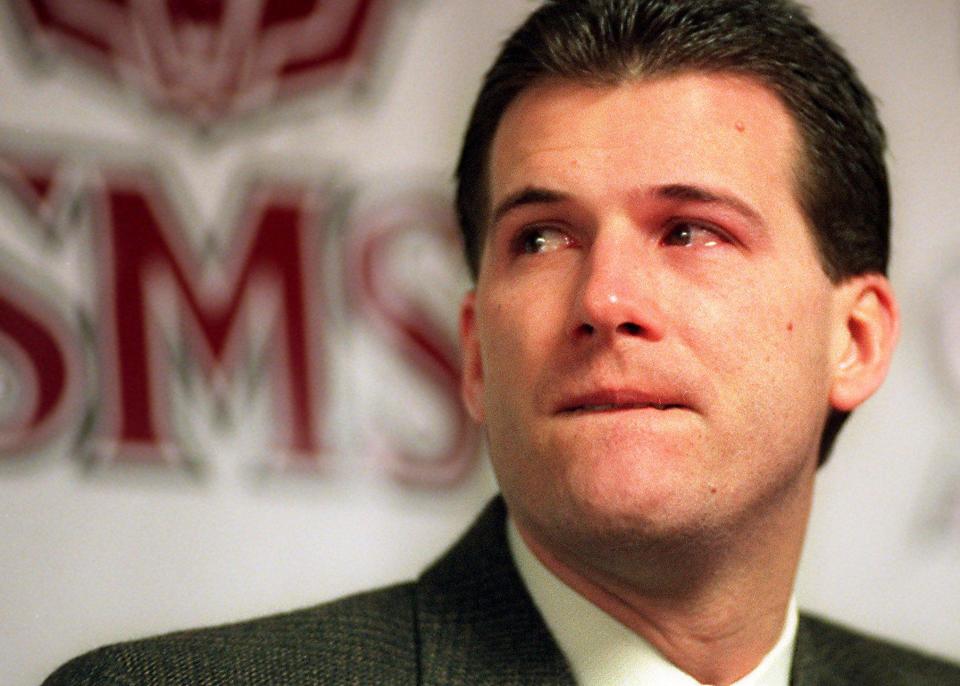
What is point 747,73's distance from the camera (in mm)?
1460

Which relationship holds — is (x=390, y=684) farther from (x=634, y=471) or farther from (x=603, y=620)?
(x=634, y=471)

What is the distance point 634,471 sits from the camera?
1.25 m

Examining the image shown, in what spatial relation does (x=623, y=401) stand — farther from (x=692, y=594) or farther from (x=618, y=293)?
(x=692, y=594)

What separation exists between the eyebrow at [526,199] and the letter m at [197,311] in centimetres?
55

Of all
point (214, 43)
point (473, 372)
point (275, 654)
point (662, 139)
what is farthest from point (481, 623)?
point (214, 43)

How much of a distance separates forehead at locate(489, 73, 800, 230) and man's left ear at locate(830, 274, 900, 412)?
0.18 m

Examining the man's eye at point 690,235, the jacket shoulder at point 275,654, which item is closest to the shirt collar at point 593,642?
the jacket shoulder at point 275,654

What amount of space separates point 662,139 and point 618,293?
8.6 inches

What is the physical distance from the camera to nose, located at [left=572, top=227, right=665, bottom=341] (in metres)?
1.25

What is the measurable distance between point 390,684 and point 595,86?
2.45 ft

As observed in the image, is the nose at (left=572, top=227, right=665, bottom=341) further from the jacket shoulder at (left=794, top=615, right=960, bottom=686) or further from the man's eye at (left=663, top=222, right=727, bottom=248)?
the jacket shoulder at (left=794, top=615, right=960, bottom=686)

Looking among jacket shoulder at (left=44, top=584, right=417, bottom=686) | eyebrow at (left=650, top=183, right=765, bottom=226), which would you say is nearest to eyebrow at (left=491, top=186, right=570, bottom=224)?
eyebrow at (left=650, top=183, right=765, bottom=226)

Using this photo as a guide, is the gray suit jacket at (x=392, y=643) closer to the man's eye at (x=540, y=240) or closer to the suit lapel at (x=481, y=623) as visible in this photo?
the suit lapel at (x=481, y=623)

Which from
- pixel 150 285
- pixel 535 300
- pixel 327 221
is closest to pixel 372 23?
pixel 327 221
